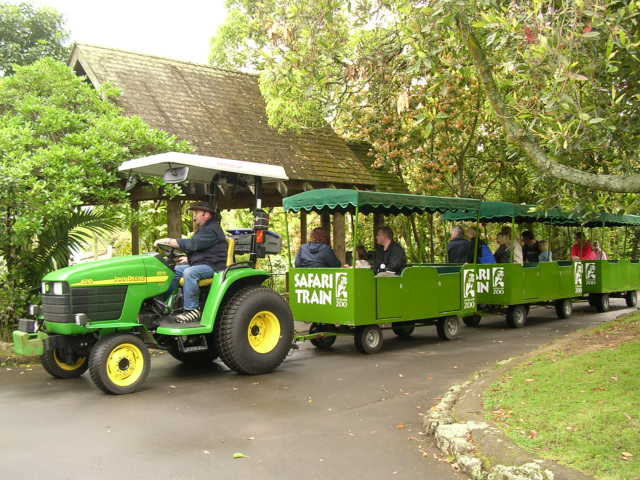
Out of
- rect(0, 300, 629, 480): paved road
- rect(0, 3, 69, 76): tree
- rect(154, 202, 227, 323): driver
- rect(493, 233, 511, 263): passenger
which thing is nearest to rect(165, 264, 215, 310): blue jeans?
rect(154, 202, 227, 323): driver

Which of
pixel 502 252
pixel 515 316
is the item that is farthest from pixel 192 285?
pixel 502 252

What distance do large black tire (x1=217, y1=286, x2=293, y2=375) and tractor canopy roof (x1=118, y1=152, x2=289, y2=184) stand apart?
1488mm

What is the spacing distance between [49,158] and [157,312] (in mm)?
3357

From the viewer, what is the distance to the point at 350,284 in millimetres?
9664

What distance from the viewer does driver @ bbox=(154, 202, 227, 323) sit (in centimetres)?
781

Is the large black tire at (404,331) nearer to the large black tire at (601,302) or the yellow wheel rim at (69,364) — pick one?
the yellow wheel rim at (69,364)

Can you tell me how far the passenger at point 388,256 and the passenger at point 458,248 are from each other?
2209 millimetres

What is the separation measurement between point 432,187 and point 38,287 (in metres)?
11.0

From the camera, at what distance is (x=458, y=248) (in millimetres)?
12969

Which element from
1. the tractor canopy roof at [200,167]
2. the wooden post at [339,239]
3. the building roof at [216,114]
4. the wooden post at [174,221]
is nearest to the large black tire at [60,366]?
the tractor canopy roof at [200,167]

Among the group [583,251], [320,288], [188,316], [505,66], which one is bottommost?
[188,316]

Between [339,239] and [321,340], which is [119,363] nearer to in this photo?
[321,340]

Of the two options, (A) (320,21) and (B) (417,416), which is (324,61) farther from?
(B) (417,416)

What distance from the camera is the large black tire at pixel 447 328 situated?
11391mm
